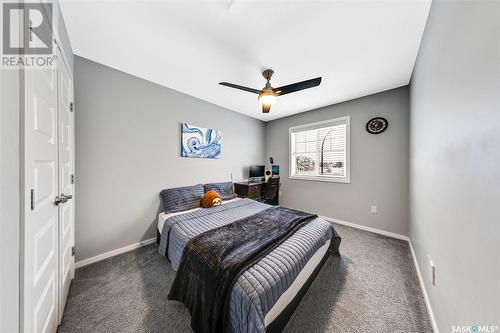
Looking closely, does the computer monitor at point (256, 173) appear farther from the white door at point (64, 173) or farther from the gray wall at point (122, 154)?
the white door at point (64, 173)

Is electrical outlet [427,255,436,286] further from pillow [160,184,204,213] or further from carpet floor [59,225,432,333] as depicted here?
pillow [160,184,204,213]

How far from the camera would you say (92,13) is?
144 cm

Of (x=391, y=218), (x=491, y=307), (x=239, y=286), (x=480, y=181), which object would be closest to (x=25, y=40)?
(x=239, y=286)

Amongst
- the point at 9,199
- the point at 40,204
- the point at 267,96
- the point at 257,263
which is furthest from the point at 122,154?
the point at 257,263

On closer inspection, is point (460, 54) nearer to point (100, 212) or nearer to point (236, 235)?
point (236, 235)

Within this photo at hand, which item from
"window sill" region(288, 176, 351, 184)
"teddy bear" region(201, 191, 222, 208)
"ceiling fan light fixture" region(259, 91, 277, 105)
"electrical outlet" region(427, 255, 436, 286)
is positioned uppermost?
"ceiling fan light fixture" region(259, 91, 277, 105)

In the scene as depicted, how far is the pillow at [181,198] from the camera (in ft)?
8.42

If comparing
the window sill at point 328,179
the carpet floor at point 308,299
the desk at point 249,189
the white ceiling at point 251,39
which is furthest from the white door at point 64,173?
the window sill at point 328,179

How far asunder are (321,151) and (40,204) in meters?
4.06

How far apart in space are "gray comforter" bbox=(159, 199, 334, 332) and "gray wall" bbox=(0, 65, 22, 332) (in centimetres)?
100

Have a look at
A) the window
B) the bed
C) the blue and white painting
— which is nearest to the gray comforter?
the bed

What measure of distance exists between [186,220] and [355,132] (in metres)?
3.37

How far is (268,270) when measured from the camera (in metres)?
1.20

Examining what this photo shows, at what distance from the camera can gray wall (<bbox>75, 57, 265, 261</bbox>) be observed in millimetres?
2031
